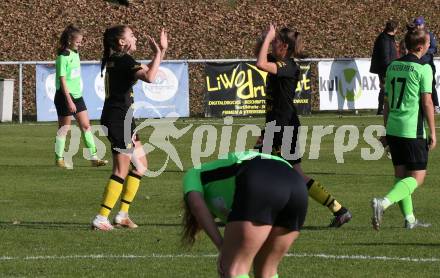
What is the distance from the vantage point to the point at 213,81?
33344 millimetres

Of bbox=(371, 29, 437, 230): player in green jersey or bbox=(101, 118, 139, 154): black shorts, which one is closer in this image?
bbox=(371, 29, 437, 230): player in green jersey

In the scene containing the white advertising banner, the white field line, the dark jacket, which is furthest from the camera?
the white advertising banner

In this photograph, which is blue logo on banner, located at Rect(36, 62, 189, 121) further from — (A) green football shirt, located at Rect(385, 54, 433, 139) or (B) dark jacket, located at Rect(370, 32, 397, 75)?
(A) green football shirt, located at Rect(385, 54, 433, 139)

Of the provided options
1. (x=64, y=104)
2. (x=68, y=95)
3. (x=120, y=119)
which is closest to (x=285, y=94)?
(x=120, y=119)

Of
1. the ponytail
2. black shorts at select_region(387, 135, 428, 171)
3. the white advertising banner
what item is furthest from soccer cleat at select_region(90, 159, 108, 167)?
the white advertising banner

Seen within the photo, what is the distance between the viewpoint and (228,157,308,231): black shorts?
22.6 feet

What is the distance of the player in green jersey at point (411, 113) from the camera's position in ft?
40.6

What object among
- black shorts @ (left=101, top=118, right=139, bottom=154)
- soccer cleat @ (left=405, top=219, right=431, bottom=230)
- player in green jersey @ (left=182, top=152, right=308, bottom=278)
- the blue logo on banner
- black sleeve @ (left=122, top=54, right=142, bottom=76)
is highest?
black sleeve @ (left=122, top=54, right=142, bottom=76)

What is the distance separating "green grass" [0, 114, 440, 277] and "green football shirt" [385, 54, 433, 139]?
106 centimetres

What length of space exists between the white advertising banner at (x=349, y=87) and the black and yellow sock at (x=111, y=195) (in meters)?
21.8

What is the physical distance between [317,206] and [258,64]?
3.66 meters

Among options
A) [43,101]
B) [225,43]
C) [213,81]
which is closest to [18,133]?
[43,101]

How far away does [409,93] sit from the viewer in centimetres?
1247

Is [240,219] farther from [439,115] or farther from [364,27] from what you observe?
[364,27]
